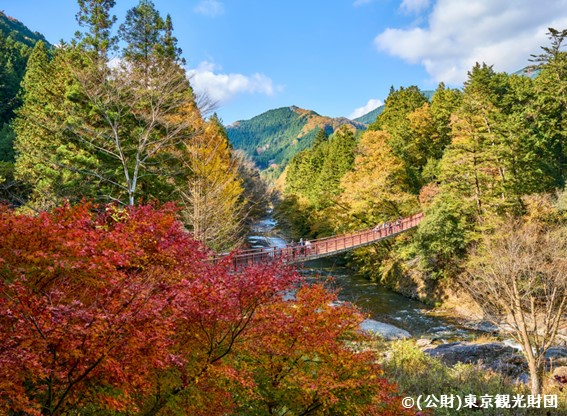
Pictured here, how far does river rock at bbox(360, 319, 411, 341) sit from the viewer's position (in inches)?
622

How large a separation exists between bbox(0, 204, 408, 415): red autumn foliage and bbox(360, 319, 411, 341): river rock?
432 inches

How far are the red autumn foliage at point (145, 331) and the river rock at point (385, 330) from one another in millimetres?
10975

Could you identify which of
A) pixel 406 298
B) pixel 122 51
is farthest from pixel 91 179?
pixel 406 298

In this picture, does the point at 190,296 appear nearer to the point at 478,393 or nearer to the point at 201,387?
the point at 201,387

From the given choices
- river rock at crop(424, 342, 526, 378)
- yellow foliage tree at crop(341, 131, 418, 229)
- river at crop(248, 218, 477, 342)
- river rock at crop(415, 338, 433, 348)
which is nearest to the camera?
river rock at crop(424, 342, 526, 378)

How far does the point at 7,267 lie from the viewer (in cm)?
379

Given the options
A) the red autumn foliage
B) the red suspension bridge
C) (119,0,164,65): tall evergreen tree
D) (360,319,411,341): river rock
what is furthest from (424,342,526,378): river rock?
(119,0,164,65): tall evergreen tree

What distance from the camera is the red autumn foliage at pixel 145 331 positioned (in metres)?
3.30

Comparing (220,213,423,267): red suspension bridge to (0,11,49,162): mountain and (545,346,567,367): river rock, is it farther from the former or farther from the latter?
(0,11,49,162): mountain

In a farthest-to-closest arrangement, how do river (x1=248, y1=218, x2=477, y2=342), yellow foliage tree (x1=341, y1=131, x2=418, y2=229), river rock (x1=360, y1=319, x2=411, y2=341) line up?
yellow foliage tree (x1=341, y1=131, x2=418, y2=229)
river (x1=248, y1=218, x2=477, y2=342)
river rock (x1=360, y1=319, x2=411, y2=341)

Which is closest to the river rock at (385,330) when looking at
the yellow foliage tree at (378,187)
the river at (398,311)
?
the river at (398,311)

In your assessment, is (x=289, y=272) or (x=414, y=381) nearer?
(x=289, y=272)

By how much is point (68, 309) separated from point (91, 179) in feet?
47.0

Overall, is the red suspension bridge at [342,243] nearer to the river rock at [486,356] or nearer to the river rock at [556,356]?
the river rock at [486,356]
